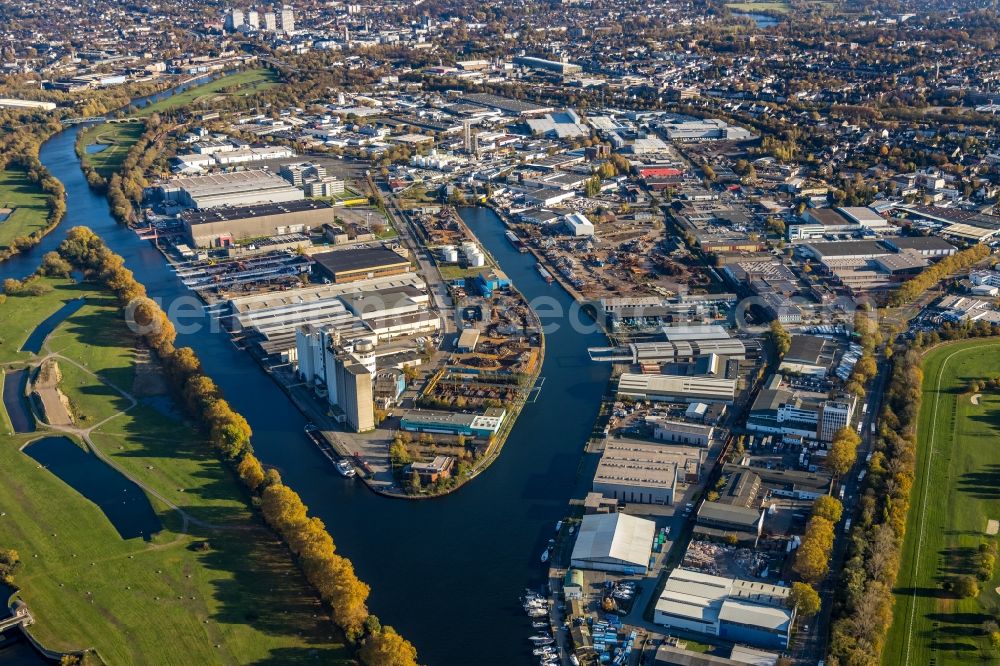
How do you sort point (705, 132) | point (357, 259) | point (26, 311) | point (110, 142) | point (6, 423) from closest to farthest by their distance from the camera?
point (6, 423), point (26, 311), point (357, 259), point (705, 132), point (110, 142)

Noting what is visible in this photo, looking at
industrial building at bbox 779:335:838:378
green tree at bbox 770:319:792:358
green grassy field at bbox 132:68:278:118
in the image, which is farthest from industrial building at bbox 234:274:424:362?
green grassy field at bbox 132:68:278:118

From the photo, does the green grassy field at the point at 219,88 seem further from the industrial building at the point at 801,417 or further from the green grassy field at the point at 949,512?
the green grassy field at the point at 949,512

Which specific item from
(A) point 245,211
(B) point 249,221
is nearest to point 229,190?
(A) point 245,211

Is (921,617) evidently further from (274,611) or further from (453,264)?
(453,264)

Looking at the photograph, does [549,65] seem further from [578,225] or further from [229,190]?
[578,225]

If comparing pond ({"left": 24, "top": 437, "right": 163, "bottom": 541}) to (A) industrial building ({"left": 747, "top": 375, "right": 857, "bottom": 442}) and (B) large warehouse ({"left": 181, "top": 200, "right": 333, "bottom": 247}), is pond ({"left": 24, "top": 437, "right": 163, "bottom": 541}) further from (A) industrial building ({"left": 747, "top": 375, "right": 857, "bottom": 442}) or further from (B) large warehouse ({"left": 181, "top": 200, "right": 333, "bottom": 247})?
(B) large warehouse ({"left": 181, "top": 200, "right": 333, "bottom": 247})

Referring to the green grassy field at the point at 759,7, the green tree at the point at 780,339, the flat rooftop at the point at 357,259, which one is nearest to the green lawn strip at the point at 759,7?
the green grassy field at the point at 759,7
